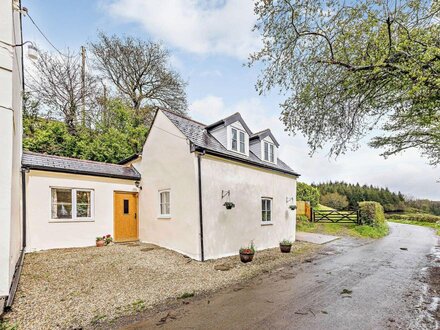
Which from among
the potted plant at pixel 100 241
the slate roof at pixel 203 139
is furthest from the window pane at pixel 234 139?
the potted plant at pixel 100 241

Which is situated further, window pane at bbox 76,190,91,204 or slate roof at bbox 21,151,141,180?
window pane at bbox 76,190,91,204

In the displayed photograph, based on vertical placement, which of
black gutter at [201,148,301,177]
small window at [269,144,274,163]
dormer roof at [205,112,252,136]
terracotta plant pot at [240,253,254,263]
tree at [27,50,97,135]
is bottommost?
terracotta plant pot at [240,253,254,263]

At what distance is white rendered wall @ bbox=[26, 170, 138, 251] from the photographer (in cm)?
879

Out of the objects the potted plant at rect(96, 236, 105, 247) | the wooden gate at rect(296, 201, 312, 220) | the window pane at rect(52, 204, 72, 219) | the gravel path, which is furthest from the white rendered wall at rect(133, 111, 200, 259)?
the wooden gate at rect(296, 201, 312, 220)

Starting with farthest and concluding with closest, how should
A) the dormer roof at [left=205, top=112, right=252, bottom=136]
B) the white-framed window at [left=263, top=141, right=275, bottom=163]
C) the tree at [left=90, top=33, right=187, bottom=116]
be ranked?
1. the tree at [left=90, top=33, right=187, bottom=116]
2. the white-framed window at [left=263, top=141, right=275, bottom=163]
3. the dormer roof at [left=205, top=112, right=252, bottom=136]

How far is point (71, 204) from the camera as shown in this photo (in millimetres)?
9781

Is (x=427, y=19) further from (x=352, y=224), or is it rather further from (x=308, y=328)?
(x=352, y=224)

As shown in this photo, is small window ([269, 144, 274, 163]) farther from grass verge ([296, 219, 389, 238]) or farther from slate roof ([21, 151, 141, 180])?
grass verge ([296, 219, 389, 238])

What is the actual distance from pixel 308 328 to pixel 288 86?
581 centimetres

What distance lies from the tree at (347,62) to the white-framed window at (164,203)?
20.5 feet

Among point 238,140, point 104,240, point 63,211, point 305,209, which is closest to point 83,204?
point 63,211

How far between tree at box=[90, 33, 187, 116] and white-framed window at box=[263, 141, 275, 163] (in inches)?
433

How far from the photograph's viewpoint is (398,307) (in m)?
4.93

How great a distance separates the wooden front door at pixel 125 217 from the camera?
11055 mm
